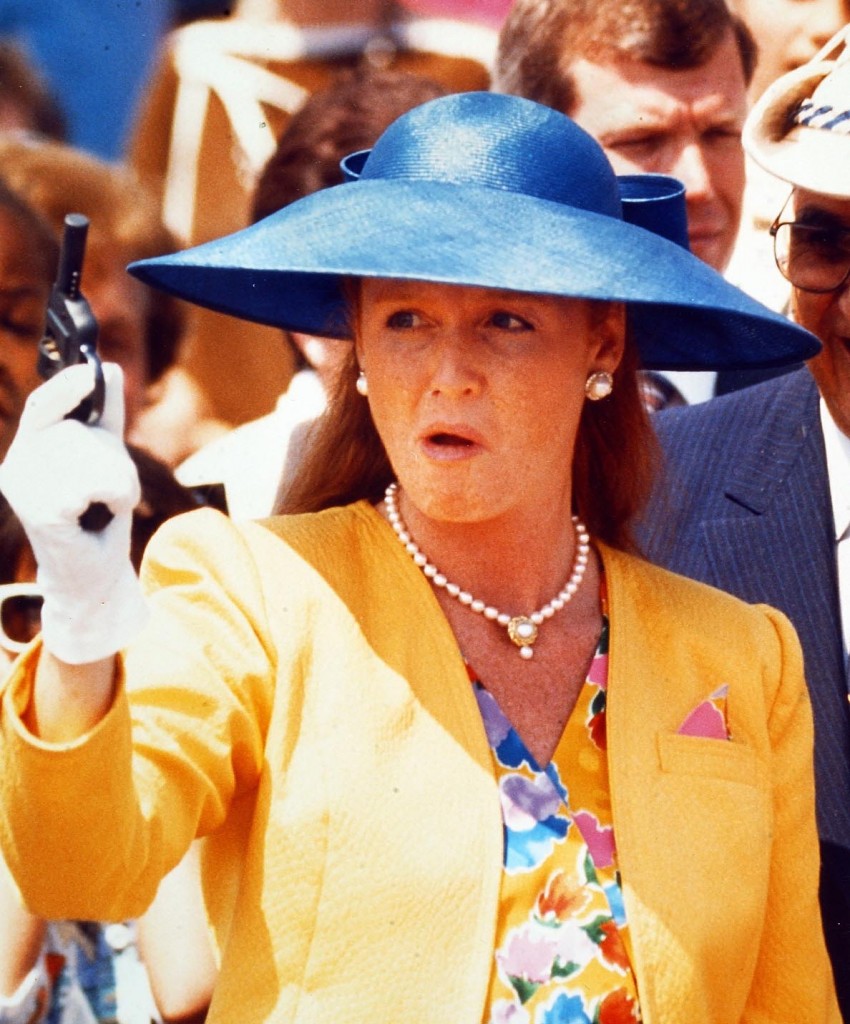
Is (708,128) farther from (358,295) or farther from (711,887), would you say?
(711,887)

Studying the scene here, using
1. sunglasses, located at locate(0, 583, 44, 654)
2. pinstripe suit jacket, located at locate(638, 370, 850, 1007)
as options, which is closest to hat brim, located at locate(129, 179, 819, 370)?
pinstripe suit jacket, located at locate(638, 370, 850, 1007)

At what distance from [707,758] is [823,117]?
4.50ft

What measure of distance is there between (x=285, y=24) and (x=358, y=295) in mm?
1906

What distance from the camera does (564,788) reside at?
2.03m

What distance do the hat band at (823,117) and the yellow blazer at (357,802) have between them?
1.17 metres

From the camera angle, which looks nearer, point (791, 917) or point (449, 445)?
point (449, 445)

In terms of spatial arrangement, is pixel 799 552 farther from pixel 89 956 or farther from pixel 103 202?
pixel 103 202

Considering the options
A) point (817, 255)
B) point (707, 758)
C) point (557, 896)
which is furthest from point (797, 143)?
point (557, 896)

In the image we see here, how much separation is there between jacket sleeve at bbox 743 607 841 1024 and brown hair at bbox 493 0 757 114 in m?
1.81

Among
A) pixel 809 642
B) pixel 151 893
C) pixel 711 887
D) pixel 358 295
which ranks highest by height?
pixel 358 295

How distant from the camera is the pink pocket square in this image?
213 centimetres

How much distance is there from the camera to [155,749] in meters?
1.75

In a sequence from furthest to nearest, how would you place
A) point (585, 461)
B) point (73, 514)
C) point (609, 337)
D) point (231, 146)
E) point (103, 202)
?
point (231, 146), point (103, 202), point (585, 461), point (609, 337), point (73, 514)

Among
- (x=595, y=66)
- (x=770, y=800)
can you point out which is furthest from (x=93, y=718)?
(x=595, y=66)
